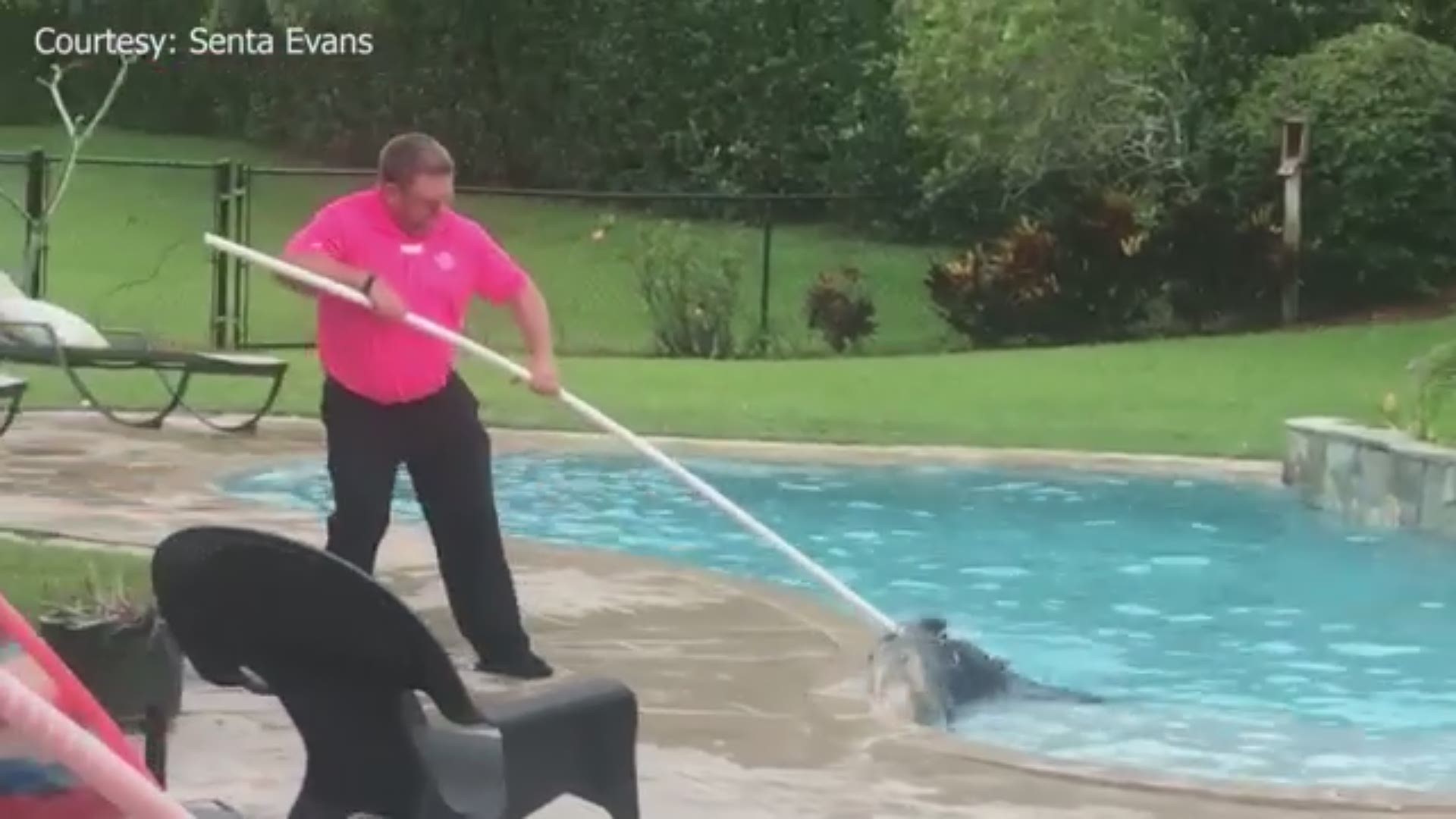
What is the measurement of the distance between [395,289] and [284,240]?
866 inches

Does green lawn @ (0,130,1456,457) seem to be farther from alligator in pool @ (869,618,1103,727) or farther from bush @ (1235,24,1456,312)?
alligator in pool @ (869,618,1103,727)

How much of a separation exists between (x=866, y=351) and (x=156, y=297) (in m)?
8.17

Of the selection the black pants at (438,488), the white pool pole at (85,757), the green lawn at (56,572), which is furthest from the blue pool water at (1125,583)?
the white pool pole at (85,757)

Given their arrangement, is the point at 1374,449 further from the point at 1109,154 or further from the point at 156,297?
the point at 156,297

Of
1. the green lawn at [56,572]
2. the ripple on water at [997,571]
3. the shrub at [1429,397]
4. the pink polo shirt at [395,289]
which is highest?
the pink polo shirt at [395,289]

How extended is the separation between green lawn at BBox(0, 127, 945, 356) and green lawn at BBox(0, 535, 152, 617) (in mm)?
11990

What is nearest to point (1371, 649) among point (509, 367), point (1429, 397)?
point (1429, 397)

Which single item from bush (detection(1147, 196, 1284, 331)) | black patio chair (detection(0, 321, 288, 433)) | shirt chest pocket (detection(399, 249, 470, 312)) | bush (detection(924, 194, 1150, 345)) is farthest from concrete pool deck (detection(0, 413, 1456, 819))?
bush (detection(1147, 196, 1284, 331))

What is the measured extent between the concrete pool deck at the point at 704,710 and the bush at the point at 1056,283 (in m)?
10.9

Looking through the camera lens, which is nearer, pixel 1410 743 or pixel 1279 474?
pixel 1410 743

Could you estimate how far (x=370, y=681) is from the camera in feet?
15.6

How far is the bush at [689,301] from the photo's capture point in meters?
21.8

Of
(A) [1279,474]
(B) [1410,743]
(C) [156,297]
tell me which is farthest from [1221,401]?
(C) [156,297]

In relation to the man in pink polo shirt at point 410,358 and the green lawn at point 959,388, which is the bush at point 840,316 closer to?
the green lawn at point 959,388
